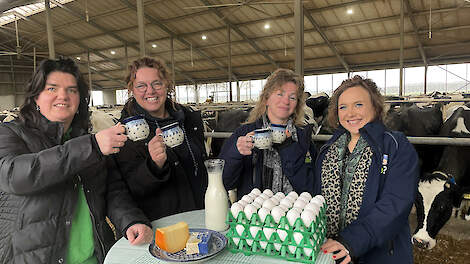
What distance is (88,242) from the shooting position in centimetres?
138

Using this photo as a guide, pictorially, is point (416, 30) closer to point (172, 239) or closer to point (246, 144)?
point (246, 144)

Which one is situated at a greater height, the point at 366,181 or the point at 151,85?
the point at 151,85

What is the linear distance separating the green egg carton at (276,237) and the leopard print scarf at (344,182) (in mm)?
370

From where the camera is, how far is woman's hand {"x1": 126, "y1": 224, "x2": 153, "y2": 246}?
1.25m

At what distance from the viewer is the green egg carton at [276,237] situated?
1019 millimetres

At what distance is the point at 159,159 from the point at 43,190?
19.7 inches

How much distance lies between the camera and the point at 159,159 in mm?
1550

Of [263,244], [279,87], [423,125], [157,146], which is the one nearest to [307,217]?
[263,244]

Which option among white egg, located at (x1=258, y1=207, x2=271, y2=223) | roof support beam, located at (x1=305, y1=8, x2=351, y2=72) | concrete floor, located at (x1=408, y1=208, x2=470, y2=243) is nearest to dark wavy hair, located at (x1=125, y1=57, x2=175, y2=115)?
white egg, located at (x1=258, y1=207, x2=271, y2=223)

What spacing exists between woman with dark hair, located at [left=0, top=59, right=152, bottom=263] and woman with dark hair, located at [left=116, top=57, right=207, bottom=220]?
157 millimetres

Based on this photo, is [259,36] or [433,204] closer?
[433,204]

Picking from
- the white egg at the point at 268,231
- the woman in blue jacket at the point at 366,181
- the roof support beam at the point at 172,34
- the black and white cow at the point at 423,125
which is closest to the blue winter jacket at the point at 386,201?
the woman in blue jacket at the point at 366,181

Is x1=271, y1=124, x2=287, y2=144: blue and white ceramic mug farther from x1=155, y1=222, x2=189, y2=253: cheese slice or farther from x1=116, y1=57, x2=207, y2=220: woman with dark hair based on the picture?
x1=155, y1=222, x2=189, y2=253: cheese slice

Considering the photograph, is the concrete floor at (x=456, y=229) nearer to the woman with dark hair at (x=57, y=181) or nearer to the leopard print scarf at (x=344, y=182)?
the leopard print scarf at (x=344, y=182)
